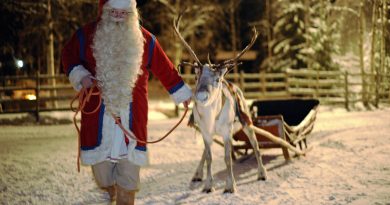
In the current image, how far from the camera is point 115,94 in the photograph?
4008 mm

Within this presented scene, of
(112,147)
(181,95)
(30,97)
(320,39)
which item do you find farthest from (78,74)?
(320,39)

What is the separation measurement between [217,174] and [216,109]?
1.45 meters

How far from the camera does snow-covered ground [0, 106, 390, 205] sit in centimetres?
536

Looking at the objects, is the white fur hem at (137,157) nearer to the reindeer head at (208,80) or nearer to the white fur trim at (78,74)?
the white fur trim at (78,74)

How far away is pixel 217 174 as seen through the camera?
6.79 meters

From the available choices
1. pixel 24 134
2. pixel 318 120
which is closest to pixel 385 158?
pixel 318 120

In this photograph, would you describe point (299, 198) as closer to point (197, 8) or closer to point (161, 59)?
point (161, 59)

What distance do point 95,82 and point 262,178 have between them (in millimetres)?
3128

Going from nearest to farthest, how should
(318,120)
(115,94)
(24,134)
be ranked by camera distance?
(115,94) < (24,134) < (318,120)

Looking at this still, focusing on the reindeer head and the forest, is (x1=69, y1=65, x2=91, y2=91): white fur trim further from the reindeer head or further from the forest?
the forest

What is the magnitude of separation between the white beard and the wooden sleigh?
10.9 ft

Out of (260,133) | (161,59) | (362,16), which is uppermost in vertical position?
(362,16)

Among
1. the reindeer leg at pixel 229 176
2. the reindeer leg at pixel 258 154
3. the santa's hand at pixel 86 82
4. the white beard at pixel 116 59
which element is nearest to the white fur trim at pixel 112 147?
the white beard at pixel 116 59

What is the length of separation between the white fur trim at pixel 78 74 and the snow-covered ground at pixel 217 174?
1872 mm
